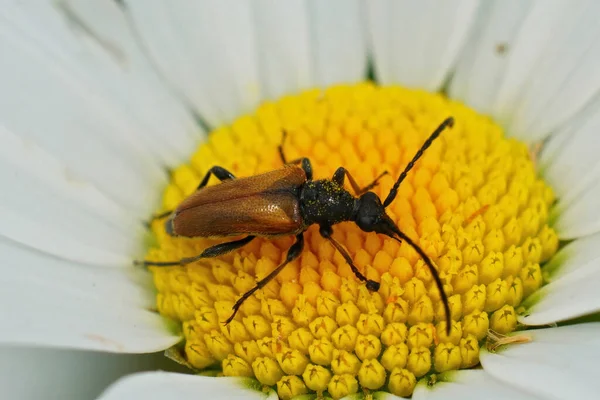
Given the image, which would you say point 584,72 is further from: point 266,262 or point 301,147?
point 266,262

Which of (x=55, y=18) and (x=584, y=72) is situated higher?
(x=55, y=18)

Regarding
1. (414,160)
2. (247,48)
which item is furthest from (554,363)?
(247,48)

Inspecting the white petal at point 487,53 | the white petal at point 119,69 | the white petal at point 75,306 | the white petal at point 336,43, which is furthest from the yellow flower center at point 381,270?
the white petal at point 336,43

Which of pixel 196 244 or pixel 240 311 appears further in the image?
pixel 196 244

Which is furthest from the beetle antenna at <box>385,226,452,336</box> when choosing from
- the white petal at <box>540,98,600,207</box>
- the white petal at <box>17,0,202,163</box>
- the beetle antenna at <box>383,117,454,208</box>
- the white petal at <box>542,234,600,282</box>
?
the white petal at <box>17,0,202,163</box>

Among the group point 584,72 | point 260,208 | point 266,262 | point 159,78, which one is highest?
point 159,78

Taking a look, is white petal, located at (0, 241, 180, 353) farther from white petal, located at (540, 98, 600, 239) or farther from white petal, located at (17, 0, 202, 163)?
white petal, located at (540, 98, 600, 239)

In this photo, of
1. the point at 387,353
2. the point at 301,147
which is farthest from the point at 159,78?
the point at 387,353

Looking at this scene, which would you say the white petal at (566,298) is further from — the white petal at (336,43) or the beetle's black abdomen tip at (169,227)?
the white petal at (336,43)

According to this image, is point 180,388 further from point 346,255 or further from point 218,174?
point 218,174
